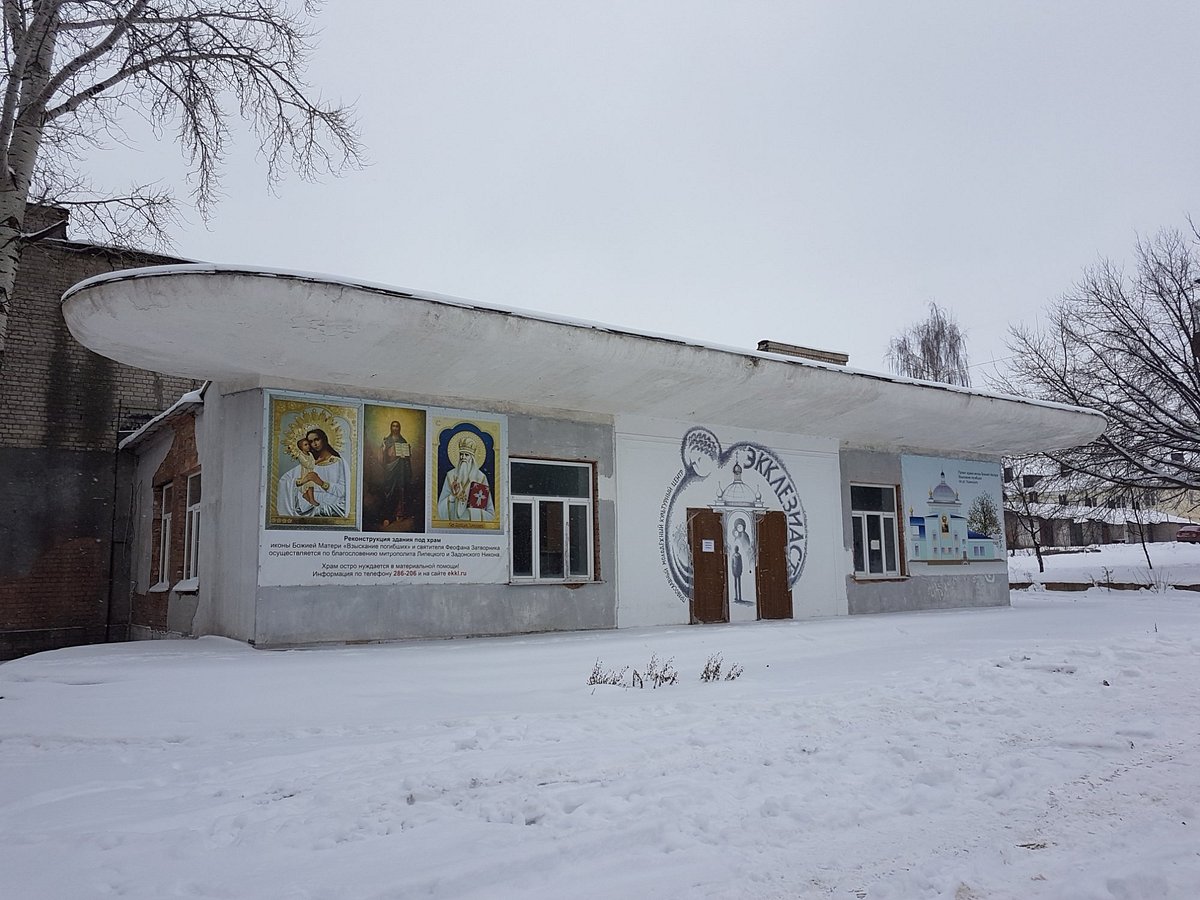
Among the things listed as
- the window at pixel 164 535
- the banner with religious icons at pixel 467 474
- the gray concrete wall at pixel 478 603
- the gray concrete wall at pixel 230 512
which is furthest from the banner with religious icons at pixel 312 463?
the window at pixel 164 535

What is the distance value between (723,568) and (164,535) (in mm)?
9458

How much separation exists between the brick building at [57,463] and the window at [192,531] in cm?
397

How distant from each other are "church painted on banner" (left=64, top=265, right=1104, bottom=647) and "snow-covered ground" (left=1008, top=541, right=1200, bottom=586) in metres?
11.0

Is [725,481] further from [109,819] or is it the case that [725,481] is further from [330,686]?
[109,819]

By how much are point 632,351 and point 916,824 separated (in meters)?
8.13

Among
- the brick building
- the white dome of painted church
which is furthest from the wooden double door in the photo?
the brick building

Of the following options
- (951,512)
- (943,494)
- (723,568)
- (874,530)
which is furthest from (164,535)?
(951,512)

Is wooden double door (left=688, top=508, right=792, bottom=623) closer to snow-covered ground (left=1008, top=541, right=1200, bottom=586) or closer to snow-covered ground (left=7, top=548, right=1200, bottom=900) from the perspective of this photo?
snow-covered ground (left=7, top=548, right=1200, bottom=900)

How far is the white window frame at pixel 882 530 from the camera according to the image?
16.5 m

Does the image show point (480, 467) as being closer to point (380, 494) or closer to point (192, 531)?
point (380, 494)

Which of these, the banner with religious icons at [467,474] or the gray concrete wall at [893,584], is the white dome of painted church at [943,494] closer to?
A: the gray concrete wall at [893,584]

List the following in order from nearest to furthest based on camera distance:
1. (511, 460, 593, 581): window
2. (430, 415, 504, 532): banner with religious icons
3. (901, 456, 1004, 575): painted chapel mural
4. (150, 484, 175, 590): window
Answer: (430, 415, 504, 532): banner with religious icons, (511, 460, 593, 581): window, (150, 484, 175, 590): window, (901, 456, 1004, 575): painted chapel mural

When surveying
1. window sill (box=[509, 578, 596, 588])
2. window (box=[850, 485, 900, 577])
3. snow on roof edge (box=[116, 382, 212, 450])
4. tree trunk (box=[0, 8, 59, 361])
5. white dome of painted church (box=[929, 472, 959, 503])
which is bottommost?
window sill (box=[509, 578, 596, 588])

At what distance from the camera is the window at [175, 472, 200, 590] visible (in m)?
12.6
